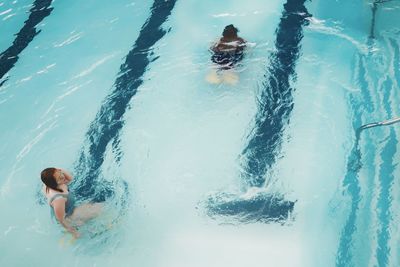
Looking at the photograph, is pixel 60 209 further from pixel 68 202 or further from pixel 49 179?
pixel 49 179

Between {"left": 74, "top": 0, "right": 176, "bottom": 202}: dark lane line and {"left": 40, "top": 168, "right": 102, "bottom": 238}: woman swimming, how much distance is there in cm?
27

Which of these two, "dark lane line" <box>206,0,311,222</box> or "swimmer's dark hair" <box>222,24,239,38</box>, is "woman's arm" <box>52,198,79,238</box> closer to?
"dark lane line" <box>206,0,311,222</box>

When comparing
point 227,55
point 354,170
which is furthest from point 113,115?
point 354,170

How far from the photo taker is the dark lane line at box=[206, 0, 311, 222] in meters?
3.45

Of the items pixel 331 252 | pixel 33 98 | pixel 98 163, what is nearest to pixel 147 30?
pixel 33 98

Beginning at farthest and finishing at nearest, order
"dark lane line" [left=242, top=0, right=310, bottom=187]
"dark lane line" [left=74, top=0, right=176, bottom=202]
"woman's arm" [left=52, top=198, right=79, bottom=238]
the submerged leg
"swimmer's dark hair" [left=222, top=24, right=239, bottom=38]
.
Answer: "swimmer's dark hair" [left=222, top=24, right=239, bottom=38] < "dark lane line" [left=74, top=0, right=176, bottom=202] < "dark lane line" [left=242, top=0, right=310, bottom=187] < the submerged leg < "woman's arm" [left=52, top=198, right=79, bottom=238]

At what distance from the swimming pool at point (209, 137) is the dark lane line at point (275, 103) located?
0.6 inches

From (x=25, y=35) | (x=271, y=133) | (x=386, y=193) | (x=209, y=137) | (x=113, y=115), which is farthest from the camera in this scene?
(x=25, y=35)

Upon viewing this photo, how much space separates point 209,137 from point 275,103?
33.2 inches

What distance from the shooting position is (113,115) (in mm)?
4547

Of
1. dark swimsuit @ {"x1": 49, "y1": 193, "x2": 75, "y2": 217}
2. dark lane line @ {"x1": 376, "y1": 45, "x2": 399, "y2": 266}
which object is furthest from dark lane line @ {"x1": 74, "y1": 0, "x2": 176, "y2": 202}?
dark lane line @ {"x1": 376, "y1": 45, "x2": 399, "y2": 266}

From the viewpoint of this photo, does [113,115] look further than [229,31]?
Yes

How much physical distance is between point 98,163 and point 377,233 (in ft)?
9.15

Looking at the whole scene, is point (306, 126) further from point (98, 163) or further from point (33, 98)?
point (33, 98)
